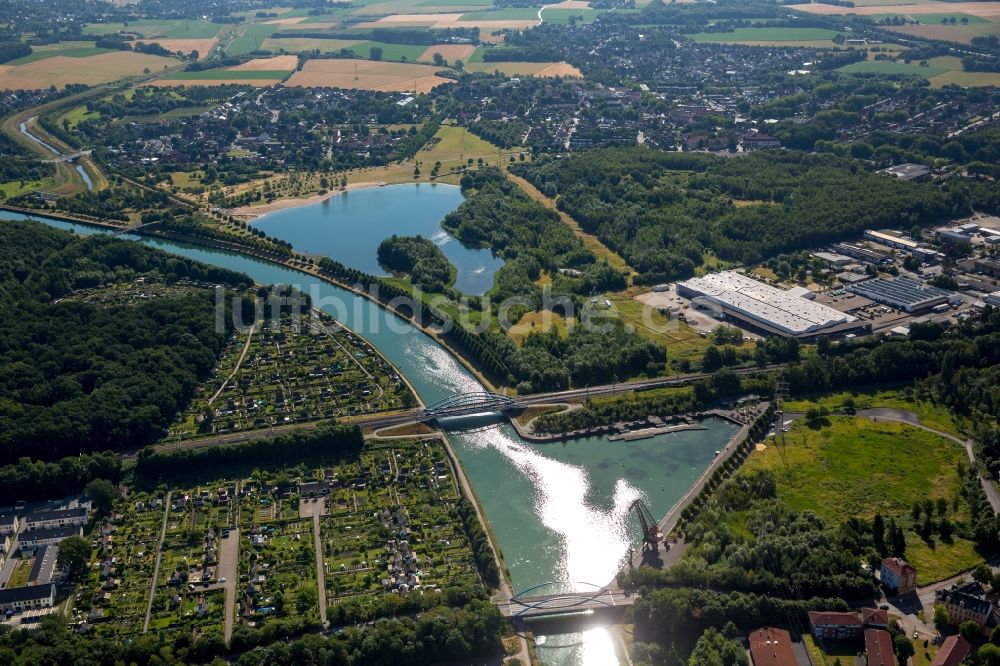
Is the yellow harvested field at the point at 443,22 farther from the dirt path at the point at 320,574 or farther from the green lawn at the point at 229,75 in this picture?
the dirt path at the point at 320,574

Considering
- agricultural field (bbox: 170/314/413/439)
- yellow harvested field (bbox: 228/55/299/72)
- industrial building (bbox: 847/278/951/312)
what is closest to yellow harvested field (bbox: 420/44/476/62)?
yellow harvested field (bbox: 228/55/299/72)

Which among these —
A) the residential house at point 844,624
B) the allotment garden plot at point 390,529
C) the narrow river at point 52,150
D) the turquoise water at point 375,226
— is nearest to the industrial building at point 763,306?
the turquoise water at point 375,226

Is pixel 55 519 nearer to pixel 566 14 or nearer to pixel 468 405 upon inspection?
pixel 468 405

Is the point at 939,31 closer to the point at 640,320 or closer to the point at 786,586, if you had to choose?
the point at 640,320

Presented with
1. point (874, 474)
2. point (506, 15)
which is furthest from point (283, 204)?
point (506, 15)

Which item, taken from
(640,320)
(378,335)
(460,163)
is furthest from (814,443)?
(460,163)

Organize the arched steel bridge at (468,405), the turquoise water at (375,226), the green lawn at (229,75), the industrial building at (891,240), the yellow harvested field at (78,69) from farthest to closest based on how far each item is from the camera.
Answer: the green lawn at (229,75), the yellow harvested field at (78,69), the turquoise water at (375,226), the industrial building at (891,240), the arched steel bridge at (468,405)

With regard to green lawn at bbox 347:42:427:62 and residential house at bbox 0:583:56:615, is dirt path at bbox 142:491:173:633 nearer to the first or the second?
residential house at bbox 0:583:56:615

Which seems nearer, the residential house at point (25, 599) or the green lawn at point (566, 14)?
the residential house at point (25, 599)
